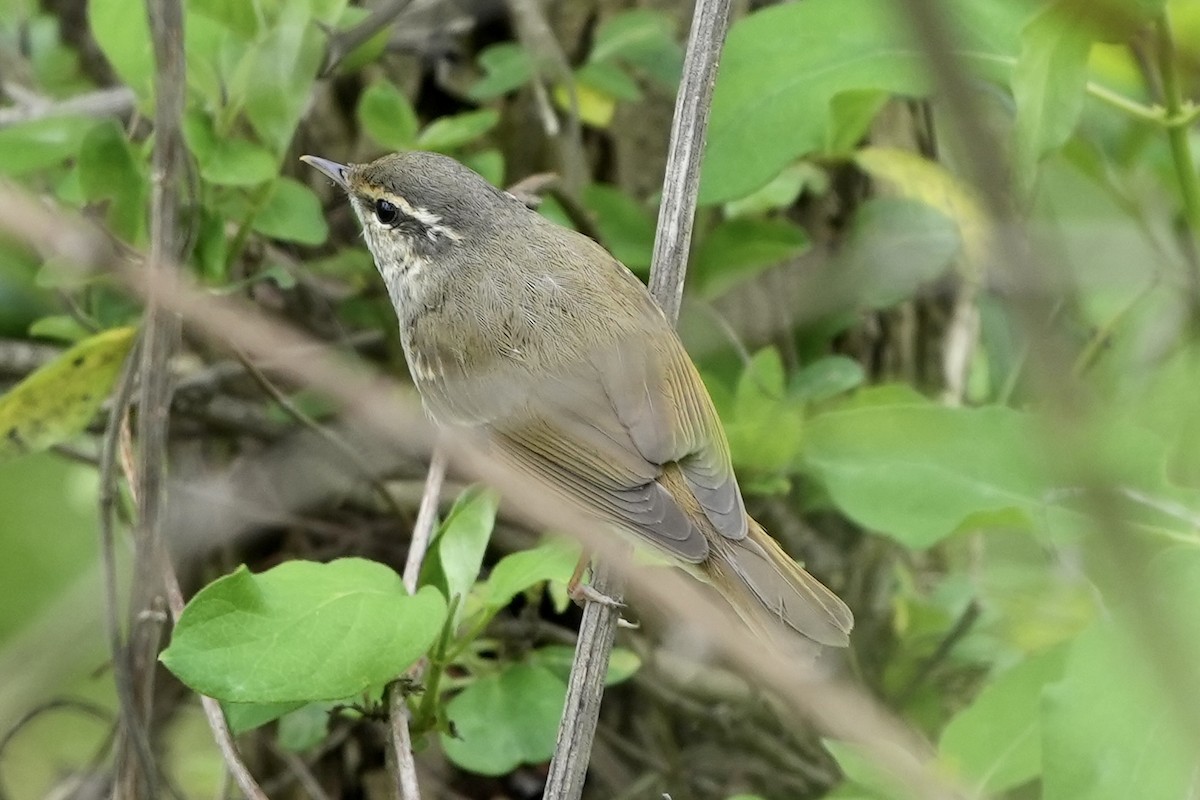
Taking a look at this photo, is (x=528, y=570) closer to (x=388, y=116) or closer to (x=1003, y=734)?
(x=1003, y=734)

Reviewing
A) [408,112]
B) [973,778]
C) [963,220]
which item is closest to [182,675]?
[973,778]

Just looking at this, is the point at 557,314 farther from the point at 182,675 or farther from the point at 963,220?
the point at 182,675

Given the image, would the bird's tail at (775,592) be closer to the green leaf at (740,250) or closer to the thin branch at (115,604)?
the green leaf at (740,250)

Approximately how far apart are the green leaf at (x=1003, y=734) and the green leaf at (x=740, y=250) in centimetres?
102

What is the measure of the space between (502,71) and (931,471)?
1.29m

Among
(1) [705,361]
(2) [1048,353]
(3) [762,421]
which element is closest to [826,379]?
(3) [762,421]

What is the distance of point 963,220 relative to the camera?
9.62ft

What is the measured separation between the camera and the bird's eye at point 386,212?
9.33 ft

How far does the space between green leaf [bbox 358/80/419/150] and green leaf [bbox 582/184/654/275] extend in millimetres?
393

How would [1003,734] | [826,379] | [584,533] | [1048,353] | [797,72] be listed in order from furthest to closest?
[826,379]
[797,72]
[1003,734]
[584,533]
[1048,353]

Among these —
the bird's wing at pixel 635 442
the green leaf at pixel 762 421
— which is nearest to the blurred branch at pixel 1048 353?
the bird's wing at pixel 635 442

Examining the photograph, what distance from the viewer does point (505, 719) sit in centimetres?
222

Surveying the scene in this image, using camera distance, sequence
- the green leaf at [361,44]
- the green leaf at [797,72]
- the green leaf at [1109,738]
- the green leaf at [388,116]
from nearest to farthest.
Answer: the green leaf at [1109,738], the green leaf at [797,72], the green leaf at [361,44], the green leaf at [388,116]

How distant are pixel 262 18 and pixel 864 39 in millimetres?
1076
